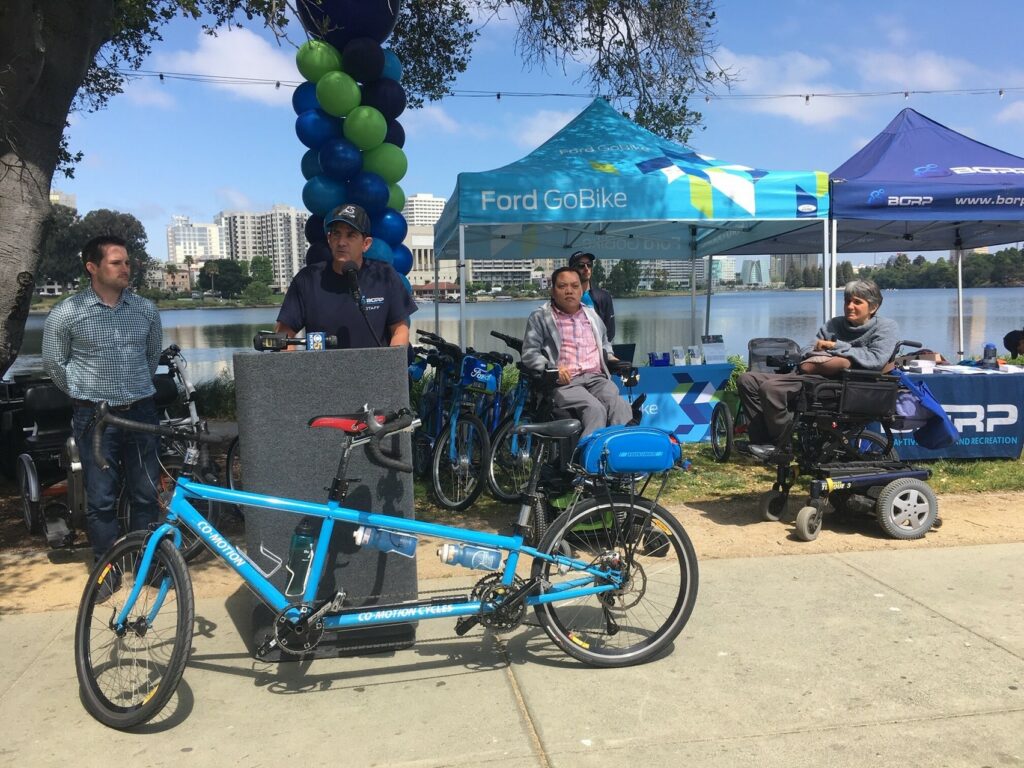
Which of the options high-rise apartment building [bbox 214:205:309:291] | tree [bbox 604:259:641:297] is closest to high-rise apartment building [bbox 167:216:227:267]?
high-rise apartment building [bbox 214:205:309:291]

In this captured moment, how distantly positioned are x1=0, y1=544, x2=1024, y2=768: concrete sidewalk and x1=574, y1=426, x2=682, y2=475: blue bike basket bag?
905 mm

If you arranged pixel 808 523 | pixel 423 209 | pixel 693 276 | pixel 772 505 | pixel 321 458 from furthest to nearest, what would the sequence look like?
pixel 693 276
pixel 423 209
pixel 772 505
pixel 808 523
pixel 321 458

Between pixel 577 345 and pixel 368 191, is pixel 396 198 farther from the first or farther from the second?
pixel 577 345

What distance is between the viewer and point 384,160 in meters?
8.37

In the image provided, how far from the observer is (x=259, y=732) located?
117 inches

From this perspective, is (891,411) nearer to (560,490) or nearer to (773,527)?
(773,527)

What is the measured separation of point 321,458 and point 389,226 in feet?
17.7

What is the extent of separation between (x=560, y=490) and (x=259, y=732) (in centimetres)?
234

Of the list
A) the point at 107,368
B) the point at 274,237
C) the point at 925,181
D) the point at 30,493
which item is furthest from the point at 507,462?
the point at 274,237

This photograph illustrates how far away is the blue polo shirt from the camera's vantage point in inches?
169

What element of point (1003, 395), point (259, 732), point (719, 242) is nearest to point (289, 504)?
point (259, 732)

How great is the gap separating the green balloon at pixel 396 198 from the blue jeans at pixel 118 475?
4.63m

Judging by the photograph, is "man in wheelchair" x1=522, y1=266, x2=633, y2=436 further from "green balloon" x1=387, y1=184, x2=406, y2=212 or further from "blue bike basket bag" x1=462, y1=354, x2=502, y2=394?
"green balloon" x1=387, y1=184, x2=406, y2=212

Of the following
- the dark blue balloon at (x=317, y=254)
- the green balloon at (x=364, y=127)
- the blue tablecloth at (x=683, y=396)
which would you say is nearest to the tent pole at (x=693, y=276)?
the blue tablecloth at (x=683, y=396)
